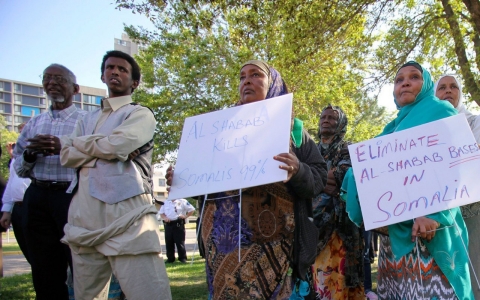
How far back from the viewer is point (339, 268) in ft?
13.4

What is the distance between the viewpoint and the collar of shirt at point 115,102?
3.08 m

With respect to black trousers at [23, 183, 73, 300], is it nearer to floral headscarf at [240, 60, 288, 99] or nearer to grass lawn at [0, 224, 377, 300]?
floral headscarf at [240, 60, 288, 99]

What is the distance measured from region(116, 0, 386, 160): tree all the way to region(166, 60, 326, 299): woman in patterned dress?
20.9 ft

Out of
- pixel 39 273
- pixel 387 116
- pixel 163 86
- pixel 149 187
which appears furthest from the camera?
pixel 387 116

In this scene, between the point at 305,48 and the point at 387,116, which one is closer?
the point at 305,48

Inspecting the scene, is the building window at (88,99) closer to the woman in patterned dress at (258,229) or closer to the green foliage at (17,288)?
the green foliage at (17,288)

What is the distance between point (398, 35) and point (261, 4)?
329 centimetres

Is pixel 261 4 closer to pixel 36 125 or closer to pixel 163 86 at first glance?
pixel 36 125

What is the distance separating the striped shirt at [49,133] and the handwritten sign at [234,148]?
1261 mm

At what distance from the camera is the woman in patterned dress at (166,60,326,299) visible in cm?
243

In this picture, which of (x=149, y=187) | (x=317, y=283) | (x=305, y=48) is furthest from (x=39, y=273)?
(x=305, y=48)

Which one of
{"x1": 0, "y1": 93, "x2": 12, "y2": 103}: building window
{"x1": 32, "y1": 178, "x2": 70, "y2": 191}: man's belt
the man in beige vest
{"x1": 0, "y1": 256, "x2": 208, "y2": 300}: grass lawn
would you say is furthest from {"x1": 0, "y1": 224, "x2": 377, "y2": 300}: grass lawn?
{"x1": 0, "y1": 93, "x2": 12, "y2": 103}: building window

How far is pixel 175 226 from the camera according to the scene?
10766 mm

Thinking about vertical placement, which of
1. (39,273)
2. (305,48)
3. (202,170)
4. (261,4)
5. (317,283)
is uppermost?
(261,4)
